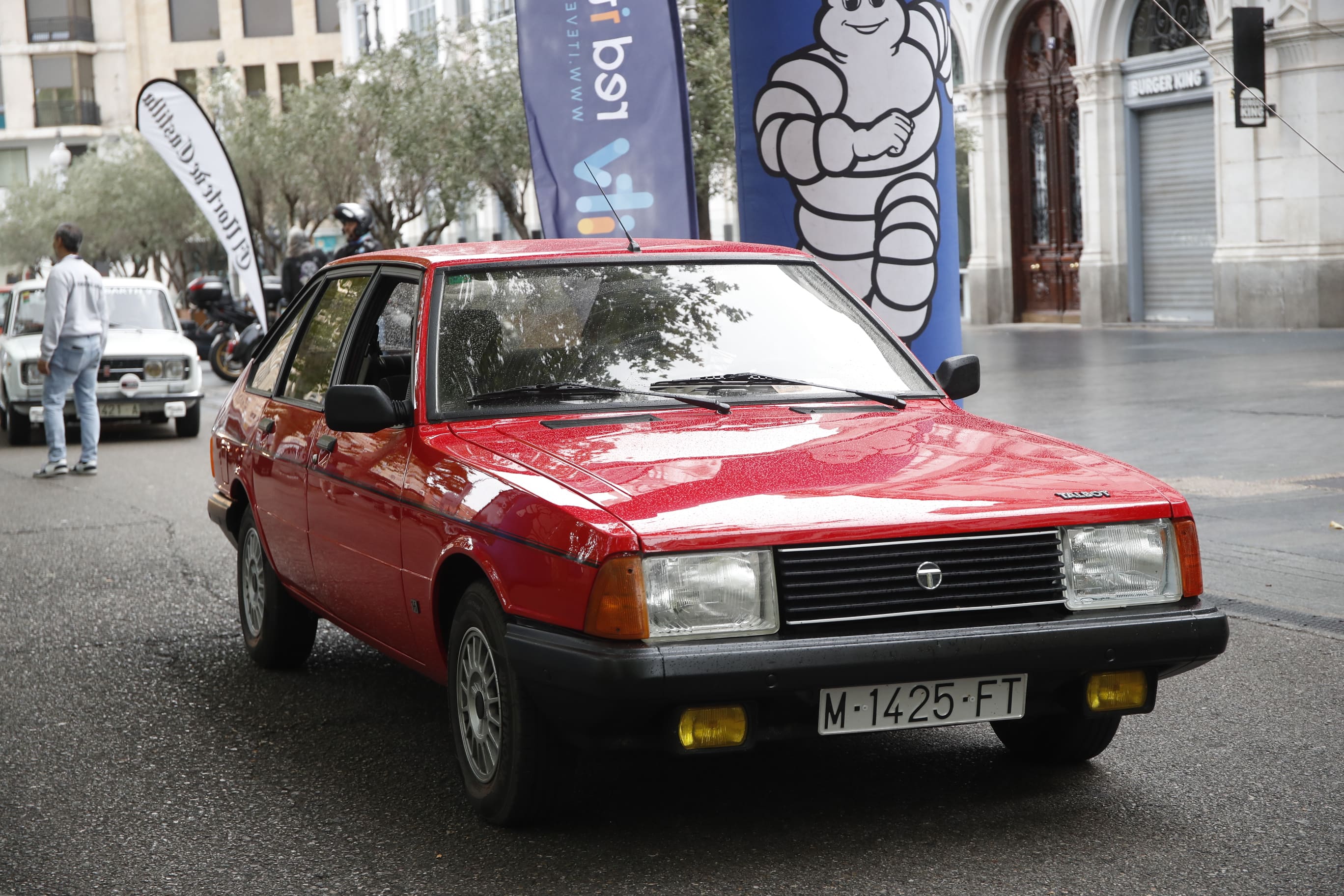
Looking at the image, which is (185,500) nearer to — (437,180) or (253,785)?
(253,785)

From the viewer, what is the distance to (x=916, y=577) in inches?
153

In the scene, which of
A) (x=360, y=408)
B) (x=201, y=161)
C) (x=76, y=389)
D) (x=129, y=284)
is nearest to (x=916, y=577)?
(x=360, y=408)

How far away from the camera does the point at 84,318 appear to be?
13.4 m

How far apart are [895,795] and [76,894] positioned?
203 centimetres

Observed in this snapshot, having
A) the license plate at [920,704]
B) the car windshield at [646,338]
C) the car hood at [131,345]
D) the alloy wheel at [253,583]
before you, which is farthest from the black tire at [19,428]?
the license plate at [920,704]

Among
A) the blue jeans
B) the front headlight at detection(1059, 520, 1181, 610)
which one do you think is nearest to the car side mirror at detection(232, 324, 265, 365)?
the front headlight at detection(1059, 520, 1181, 610)

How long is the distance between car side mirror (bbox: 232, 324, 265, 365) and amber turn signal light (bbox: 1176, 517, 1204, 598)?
403 centimetres

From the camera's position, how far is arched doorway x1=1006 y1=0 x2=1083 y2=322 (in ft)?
92.3

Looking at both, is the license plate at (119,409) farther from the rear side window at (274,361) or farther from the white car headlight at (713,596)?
the white car headlight at (713,596)

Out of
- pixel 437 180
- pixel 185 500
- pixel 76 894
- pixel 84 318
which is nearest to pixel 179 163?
pixel 84 318

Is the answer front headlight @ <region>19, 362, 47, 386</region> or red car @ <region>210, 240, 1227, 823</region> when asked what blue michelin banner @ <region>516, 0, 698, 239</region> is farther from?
front headlight @ <region>19, 362, 47, 386</region>

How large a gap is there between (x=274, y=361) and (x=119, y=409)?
10915 millimetres

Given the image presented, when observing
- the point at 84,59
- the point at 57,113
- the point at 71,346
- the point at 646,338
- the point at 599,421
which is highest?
the point at 84,59

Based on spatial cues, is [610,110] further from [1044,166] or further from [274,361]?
[1044,166]
